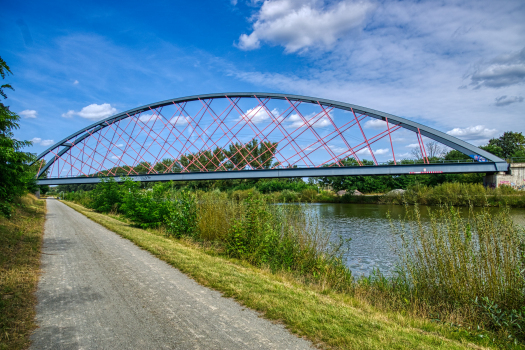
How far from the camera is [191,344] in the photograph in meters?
4.08

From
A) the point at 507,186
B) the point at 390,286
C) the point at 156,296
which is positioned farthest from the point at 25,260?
the point at 507,186

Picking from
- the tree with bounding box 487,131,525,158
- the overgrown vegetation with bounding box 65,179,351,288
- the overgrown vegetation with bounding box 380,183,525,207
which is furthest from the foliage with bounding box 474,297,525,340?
the tree with bounding box 487,131,525,158

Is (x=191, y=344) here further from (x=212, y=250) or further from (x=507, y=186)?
(x=507, y=186)

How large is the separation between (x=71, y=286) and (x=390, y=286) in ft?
24.0

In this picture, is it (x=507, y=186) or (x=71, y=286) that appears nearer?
(x=71, y=286)

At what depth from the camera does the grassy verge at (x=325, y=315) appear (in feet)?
13.9

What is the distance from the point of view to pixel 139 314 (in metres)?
5.06

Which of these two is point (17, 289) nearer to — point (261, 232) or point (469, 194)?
point (261, 232)

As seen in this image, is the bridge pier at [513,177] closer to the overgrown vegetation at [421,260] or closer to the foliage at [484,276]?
the overgrown vegetation at [421,260]

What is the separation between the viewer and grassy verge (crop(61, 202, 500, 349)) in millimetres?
4246

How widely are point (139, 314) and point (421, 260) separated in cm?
577

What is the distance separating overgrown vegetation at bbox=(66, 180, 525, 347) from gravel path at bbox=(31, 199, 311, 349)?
2824 millimetres

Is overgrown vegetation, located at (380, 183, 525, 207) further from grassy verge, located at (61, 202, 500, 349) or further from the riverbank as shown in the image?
grassy verge, located at (61, 202, 500, 349)

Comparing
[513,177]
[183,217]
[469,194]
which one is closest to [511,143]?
[513,177]
